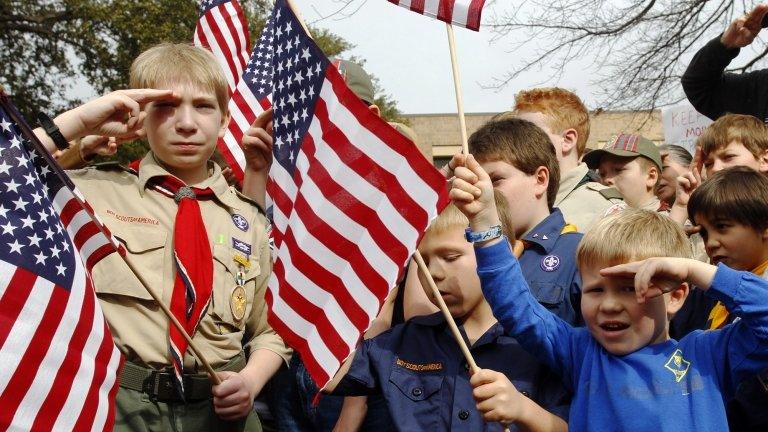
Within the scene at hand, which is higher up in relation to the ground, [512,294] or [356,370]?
[512,294]

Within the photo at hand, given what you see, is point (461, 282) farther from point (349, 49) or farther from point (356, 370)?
point (349, 49)

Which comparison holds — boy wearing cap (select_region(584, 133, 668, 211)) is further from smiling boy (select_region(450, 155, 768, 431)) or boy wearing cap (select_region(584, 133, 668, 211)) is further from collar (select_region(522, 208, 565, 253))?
smiling boy (select_region(450, 155, 768, 431))

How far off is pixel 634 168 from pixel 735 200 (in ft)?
8.66

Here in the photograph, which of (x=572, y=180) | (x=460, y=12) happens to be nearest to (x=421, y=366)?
(x=460, y=12)

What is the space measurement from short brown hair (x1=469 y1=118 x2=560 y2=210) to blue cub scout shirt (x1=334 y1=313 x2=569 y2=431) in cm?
89

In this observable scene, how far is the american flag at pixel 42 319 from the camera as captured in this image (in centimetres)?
286

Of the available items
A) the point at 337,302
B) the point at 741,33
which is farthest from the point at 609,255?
the point at 741,33

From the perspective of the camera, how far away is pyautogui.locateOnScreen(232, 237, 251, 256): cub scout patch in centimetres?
373

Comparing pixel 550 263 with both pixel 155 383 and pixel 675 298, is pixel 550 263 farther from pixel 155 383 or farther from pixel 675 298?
pixel 155 383

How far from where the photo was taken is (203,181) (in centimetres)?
387

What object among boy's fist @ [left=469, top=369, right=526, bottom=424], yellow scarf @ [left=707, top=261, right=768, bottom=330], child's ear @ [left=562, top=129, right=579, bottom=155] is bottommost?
boy's fist @ [left=469, top=369, right=526, bottom=424]

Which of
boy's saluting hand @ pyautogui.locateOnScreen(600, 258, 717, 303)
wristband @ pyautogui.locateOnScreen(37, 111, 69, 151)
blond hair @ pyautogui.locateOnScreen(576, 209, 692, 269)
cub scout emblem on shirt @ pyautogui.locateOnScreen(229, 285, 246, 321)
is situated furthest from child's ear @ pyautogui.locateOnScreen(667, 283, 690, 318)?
wristband @ pyautogui.locateOnScreen(37, 111, 69, 151)

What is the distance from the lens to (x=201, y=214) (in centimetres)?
369

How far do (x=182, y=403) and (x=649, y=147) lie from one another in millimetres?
4034
